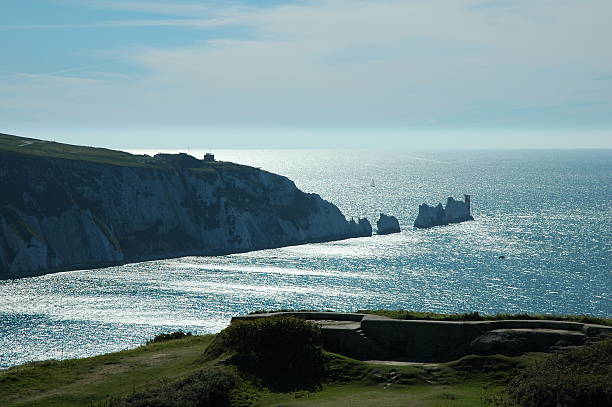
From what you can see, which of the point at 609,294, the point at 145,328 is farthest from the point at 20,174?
the point at 609,294

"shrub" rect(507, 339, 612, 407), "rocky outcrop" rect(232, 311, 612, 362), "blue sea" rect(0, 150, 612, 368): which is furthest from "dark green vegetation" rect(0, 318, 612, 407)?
"blue sea" rect(0, 150, 612, 368)

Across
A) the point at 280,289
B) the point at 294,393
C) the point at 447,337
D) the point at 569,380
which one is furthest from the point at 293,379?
the point at 280,289

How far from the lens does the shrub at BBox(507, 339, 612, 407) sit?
82.4 ft

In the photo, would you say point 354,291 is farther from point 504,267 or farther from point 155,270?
point 155,270

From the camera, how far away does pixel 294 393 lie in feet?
98.4

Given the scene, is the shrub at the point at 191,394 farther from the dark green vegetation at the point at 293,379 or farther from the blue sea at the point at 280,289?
the blue sea at the point at 280,289

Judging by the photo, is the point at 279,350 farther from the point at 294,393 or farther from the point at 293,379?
the point at 294,393

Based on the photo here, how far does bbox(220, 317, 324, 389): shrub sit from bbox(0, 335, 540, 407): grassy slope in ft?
3.74

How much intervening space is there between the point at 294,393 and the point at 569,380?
11.4 metres

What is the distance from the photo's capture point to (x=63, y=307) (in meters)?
131

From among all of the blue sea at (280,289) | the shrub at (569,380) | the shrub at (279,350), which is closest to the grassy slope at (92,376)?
the shrub at (279,350)

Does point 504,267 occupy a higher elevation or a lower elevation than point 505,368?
lower

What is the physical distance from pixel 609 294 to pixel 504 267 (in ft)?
111

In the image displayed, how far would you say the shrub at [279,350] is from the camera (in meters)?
31.8
